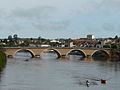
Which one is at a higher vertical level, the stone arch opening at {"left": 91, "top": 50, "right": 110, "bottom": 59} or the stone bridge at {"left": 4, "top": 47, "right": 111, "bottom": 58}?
the stone bridge at {"left": 4, "top": 47, "right": 111, "bottom": 58}

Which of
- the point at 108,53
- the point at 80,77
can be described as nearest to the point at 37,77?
the point at 80,77

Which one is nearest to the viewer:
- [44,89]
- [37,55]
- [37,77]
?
[44,89]

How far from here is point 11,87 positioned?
3719cm

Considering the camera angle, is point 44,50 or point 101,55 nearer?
point 44,50

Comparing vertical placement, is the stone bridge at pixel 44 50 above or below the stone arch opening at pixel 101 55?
above

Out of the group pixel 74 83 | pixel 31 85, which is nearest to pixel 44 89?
pixel 31 85

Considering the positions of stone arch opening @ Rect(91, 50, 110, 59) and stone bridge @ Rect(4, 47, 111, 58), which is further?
stone arch opening @ Rect(91, 50, 110, 59)

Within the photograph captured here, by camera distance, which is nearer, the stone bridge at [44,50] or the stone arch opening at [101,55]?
the stone bridge at [44,50]

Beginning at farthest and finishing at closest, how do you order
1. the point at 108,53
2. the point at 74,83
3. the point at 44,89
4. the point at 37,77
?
the point at 108,53 → the point at 37,77 → the point at 74,83 → the point at 44,89

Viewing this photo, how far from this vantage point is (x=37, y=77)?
44688 mm

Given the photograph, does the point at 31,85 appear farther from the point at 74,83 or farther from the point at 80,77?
the point at 80,77

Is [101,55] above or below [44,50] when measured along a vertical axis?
below

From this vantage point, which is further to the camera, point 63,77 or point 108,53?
point 108,53

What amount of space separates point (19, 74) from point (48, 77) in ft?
12.3
